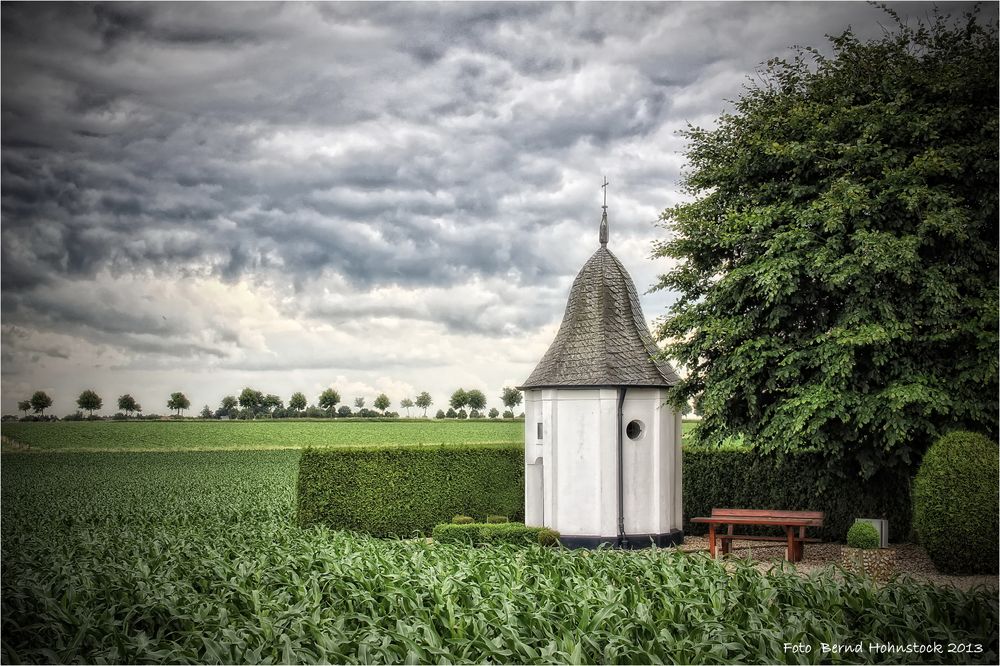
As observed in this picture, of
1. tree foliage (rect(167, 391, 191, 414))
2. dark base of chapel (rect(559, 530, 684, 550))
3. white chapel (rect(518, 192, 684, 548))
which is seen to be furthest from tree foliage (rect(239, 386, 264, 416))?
dark base of chapel (rect(559, 530, 684, 550))

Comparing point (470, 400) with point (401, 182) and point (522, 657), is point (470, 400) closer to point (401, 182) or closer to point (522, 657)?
point (401, 182)

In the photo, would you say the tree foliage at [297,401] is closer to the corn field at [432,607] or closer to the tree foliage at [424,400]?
the tree foliage at [424,400]

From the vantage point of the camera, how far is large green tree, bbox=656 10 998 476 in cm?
1331

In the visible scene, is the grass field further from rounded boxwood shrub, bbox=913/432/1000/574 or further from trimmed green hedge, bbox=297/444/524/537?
rounded boxwood shrub, bbox=913/432/1000/574

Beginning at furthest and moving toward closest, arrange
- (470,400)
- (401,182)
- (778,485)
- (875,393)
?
(470,400)
(778,485)
(401,182)
(875,393)

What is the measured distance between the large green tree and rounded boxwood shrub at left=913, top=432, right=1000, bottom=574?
2.29 feet

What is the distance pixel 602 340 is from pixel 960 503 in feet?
25.5

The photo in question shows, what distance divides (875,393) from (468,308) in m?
9.63

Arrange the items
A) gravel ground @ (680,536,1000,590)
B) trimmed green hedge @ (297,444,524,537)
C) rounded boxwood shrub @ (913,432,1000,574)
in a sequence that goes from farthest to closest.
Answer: trimmed green hedge @ (297,444,524,537)
rounded boxwood shrub @ (913,432,1000,574)
gravel ground @ (680,536,1000,590)

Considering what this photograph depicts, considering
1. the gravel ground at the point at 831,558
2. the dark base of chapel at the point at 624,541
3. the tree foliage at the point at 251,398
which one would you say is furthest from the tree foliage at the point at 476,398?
the dark base of chapel at the point at 624,541

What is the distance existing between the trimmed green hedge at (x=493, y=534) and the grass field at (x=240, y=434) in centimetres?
1542

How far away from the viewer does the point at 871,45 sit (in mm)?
14797

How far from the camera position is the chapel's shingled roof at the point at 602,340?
1750cm

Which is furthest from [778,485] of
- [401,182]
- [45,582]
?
[45,582]
